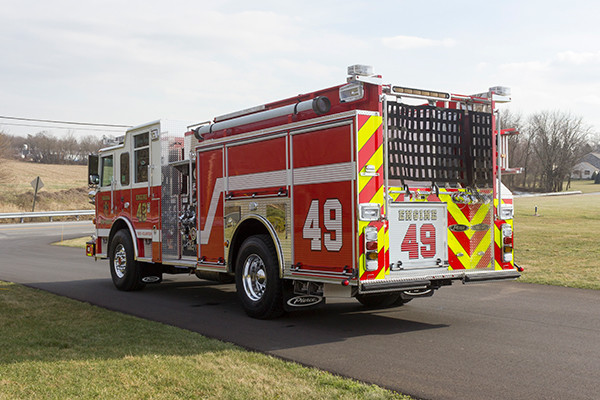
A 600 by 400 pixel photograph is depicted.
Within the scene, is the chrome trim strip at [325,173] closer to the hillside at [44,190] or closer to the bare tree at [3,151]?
the hillside at [44,190]

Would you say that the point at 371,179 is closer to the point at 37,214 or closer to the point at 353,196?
the point at 353,196

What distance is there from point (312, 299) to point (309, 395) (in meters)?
3.22

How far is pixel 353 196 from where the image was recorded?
6969mm

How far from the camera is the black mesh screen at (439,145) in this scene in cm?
744

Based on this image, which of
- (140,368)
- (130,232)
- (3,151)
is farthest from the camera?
(3,151)

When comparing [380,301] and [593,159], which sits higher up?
[593,159]

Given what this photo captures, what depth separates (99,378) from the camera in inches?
209

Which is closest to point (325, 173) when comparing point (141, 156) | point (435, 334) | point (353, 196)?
point (353, 196)

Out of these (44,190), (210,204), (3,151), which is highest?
(3,151)

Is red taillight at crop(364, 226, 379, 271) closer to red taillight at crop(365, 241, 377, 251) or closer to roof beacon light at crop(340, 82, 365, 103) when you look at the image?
red taillight at crop(365, 241, 377, 251)

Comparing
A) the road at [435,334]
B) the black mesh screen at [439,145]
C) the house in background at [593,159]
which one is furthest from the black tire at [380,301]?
the house in background at [593,159]

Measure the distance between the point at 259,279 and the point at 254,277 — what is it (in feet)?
0.37

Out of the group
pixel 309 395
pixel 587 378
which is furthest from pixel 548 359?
pixel 309 395

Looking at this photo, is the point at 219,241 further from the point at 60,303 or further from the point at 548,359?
the point at 548,359
